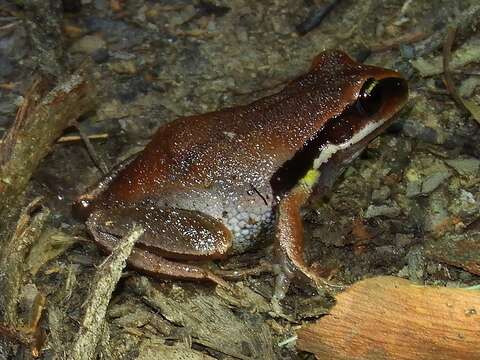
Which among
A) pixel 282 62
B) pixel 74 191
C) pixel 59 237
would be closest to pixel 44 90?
pixel 74 191

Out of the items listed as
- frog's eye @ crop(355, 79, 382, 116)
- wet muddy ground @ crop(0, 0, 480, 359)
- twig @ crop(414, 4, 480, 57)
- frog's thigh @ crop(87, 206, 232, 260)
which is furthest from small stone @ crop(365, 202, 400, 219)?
twig @ crop(414, 4, 480, 57)

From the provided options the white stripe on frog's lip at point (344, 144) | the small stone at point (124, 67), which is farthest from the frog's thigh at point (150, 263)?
the small stone at point (124, 67)

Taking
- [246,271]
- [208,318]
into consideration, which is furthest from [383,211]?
[208,318]

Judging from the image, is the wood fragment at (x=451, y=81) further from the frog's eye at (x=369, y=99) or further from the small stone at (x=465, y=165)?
the frog's eye at (x=369, y=99)

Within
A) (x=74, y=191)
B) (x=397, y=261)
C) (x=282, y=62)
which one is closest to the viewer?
(x=397, y=261)

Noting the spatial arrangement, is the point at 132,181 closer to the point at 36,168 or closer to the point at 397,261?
the point at 36,168

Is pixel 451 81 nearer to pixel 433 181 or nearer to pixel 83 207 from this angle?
pixel 433 181
